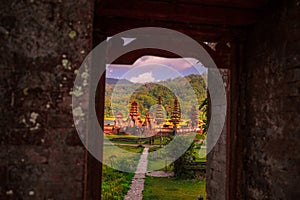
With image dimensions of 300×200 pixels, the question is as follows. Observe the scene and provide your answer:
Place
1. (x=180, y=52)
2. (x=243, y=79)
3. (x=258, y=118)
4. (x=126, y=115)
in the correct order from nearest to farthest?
1. (x=258, y=118)
2. (x=243, y=79)
3. (x=180, y=52)
4. (x=126, y=115)

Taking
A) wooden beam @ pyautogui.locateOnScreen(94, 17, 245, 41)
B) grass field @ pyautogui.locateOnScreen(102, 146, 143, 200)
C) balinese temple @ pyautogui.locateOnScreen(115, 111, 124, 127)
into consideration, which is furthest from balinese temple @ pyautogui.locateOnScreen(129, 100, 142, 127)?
wooden beam @ pyautogui.locateOnScreen(94, 17, 245, 41)

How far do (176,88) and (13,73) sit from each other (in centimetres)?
3647

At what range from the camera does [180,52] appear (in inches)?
182

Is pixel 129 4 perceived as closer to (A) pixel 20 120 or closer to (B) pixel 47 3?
(B) pixel 47 3

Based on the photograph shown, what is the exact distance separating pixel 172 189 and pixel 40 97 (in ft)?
28.5

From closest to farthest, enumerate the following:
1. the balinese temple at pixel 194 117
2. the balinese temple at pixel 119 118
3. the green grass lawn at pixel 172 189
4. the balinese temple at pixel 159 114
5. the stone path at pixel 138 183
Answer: the stone path at pixel 138 183, the green grass lawn at pixel 172 189, the balinese temple at pixel 194 117, the balinese temple at pixel 159 114, the balinese temple at pixel 119 118

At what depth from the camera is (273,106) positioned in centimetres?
356

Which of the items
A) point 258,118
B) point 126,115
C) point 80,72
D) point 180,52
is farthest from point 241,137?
point 126,115

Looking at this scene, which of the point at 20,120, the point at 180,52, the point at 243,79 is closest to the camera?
the point at 20,120

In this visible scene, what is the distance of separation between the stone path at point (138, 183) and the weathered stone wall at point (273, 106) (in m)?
5.12

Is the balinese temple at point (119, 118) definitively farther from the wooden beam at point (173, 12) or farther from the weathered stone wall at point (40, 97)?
the weathered stone wall at point (40, 97)

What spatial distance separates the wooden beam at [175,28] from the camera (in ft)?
12.6

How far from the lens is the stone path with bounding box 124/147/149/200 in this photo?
29.0 ft

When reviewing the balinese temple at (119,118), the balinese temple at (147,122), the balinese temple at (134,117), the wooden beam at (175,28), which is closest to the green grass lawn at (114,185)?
the wooden beam at (175,28)
